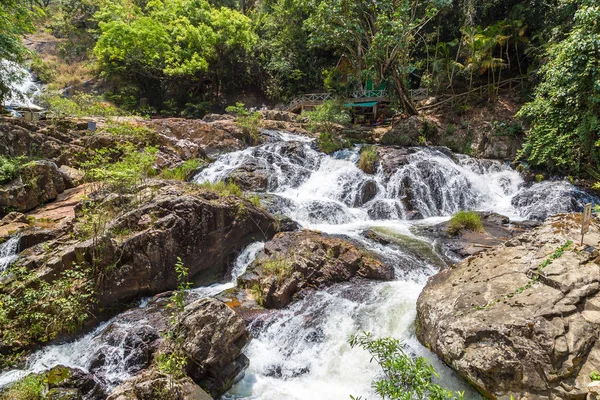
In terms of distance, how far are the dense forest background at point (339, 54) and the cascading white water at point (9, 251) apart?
6.86 metres

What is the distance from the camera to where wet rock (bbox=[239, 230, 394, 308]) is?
20.3 ft

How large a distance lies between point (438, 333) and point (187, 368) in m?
3.41

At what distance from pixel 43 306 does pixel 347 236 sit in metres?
6.72

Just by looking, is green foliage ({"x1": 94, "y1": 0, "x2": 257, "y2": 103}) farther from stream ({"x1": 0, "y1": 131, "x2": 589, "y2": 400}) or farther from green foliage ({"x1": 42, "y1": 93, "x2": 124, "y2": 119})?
stream ({"x1": 0, "y1": 131, "x2": 589, "y2": 400})

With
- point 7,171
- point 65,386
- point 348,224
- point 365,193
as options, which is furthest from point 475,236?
point 7,171

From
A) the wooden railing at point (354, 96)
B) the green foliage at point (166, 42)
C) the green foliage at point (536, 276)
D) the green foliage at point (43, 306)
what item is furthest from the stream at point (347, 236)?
the green foliage at point (166, 42)

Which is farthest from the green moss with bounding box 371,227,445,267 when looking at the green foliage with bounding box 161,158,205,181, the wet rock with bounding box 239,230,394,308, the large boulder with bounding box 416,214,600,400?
the green foliage with bounding box 161,158,205,181

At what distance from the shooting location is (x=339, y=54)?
23500mm

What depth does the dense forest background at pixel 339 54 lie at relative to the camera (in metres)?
10.8

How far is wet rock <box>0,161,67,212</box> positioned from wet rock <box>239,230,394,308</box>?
6.37 m

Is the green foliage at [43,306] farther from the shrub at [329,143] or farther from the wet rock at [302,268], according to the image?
the shrub at [329,143]

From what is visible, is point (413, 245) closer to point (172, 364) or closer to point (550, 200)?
point (550, 200)

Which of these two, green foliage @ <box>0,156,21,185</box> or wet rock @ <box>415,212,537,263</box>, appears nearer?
wet rock @ <box>415,212,537,263</box>

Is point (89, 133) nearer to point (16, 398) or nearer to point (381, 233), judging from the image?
point (16, 398)
